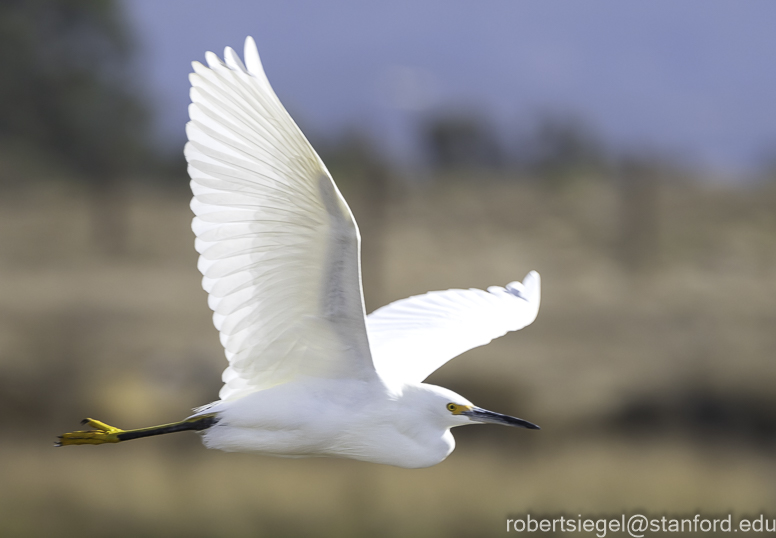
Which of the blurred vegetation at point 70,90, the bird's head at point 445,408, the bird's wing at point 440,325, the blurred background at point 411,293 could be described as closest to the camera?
the bird's head at point 445,408

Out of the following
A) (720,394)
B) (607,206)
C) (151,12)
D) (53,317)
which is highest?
(151,12)

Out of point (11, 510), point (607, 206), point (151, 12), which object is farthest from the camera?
point (151, 12)

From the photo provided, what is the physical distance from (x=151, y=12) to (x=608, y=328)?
150 meters

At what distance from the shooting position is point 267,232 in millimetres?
3412

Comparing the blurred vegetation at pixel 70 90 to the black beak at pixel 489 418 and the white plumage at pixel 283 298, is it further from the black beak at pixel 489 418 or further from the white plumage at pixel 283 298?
the black beak at pixel 489 418

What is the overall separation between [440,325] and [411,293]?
12804 millimetres

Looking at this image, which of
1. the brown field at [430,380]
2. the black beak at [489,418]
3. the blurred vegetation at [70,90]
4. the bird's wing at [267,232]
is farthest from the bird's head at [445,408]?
the blurred vegetation at [70,90]

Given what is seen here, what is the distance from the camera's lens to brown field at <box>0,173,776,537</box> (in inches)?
451

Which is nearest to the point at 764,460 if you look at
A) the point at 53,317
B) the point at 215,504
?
the point at 215,504

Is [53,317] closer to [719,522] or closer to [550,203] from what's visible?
[719,522]

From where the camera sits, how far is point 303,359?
377 cm

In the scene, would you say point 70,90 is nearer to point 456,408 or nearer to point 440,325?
point 440,325

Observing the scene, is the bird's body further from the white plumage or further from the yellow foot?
the yellow foot

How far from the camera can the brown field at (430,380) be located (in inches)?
451
